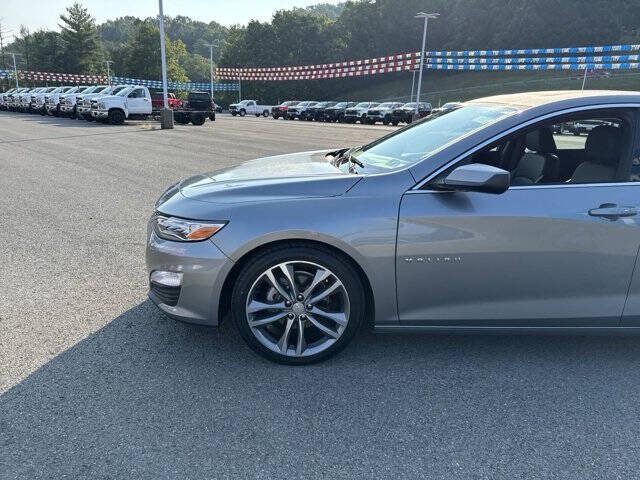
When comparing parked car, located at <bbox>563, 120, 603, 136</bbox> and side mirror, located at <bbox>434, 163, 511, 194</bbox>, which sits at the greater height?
parked car, located at <bbox>563, 120, 603, 136</bbox>

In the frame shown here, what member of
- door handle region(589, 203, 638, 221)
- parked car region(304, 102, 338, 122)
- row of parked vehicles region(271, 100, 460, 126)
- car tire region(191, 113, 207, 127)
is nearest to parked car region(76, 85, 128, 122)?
car tire region(191, 113, 207, 127)

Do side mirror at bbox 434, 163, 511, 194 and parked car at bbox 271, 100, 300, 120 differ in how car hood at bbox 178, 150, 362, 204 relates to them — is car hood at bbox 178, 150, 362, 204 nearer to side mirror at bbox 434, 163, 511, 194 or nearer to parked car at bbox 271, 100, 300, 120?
side mirror at bbox 434, 163, 511, 194

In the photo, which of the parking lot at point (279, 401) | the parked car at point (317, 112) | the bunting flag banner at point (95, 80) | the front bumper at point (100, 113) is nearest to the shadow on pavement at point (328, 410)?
the parking lot at point (279, 401)

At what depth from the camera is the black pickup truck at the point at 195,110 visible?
26891 mm

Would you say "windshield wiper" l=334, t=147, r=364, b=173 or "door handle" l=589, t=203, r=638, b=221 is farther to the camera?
"windshield wiper" l=334, t=147, r=364, b=173

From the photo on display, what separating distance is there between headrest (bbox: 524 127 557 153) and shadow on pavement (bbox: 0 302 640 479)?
1.41 metres

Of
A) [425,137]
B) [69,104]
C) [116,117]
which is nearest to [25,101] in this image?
[69,104]

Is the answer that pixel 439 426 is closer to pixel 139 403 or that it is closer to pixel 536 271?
pixel 536 271

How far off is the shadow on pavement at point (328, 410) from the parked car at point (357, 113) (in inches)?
1462

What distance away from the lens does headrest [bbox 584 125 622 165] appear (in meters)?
3.13

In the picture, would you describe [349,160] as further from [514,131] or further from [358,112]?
[358,112]

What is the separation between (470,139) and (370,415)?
5.56 ft

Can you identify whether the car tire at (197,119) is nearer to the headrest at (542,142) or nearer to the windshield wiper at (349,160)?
the windshield wiper at (349,160)

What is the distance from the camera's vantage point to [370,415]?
263 centimetres
